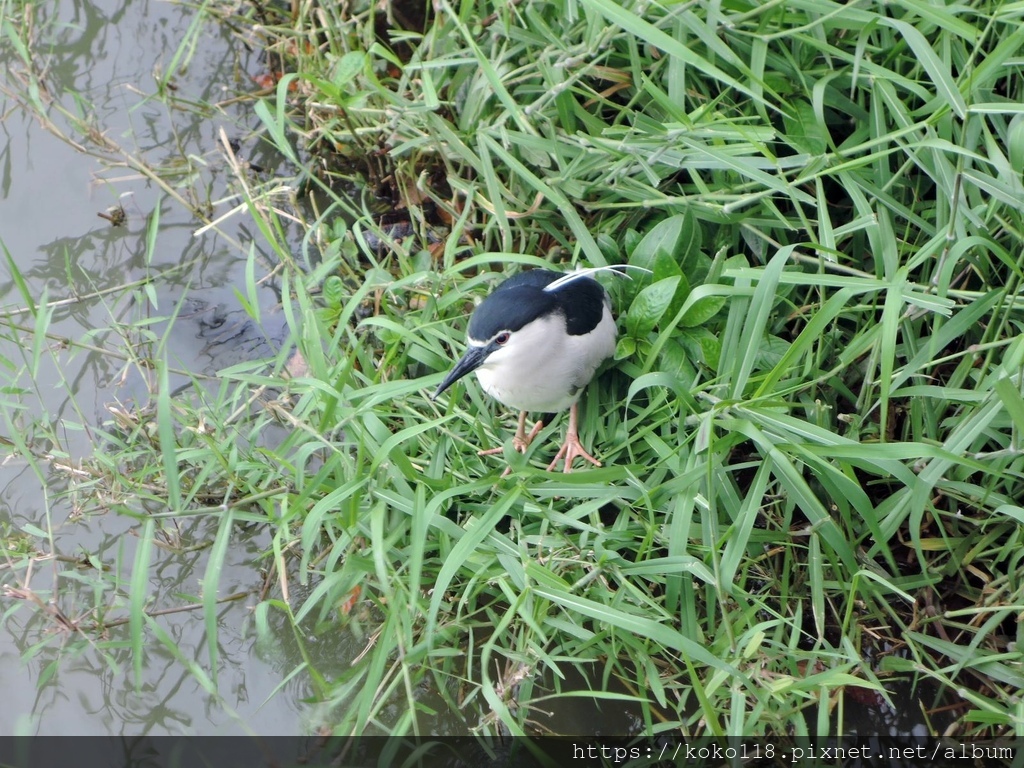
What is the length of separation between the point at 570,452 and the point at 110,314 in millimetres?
1744

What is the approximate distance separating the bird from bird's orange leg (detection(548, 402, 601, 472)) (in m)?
0.05

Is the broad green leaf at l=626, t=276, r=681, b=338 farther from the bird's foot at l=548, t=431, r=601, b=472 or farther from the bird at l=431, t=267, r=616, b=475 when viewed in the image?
the bird's foot at l=548, t=431, r=601, b=472

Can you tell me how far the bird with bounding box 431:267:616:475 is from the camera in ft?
8.58

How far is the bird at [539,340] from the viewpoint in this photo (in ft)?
8.58

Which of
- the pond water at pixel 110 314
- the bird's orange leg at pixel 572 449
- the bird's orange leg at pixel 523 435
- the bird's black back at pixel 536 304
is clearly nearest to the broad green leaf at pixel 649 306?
the bird's black back at pixel 536 304

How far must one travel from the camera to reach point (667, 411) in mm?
2775

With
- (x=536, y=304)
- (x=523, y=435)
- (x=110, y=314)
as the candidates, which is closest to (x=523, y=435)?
(x=523, y=435)

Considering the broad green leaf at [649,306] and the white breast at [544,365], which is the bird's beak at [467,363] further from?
the broad green leaf at [649,306]

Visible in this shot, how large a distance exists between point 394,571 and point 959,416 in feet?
5.76

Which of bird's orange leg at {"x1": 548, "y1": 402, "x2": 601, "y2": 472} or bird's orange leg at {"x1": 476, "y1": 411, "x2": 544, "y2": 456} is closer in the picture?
bird's orange leg at {"x1": 548, "y1": 402, "x2": 601, "y2": 472}

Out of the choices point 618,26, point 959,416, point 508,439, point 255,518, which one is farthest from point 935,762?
point 618,26

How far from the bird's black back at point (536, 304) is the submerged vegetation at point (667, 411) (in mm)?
193

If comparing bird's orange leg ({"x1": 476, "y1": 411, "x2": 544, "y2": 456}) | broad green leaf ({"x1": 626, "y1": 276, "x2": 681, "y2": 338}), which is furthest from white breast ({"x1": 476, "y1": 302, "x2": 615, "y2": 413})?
bird's orange leg ({"x1": 476, "y1": 411, "x2": 544, "y2": 456})

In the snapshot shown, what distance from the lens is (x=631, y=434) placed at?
9.63 ft
